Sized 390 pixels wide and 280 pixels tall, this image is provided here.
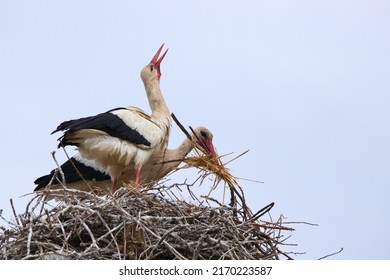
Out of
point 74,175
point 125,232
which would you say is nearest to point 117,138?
point 74,175

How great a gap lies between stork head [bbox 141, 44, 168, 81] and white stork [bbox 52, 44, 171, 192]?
1.96ft

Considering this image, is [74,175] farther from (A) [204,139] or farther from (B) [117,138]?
(A) [204,139]

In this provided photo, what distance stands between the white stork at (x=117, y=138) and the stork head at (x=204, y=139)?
241mm

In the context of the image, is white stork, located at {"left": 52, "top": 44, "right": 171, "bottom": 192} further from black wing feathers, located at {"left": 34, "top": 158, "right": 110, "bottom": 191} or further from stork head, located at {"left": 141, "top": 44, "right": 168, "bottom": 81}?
stork head, located at {"left": 141, "top": 44, "right": 168, "bottom": 81}

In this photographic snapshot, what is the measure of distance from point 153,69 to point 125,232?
2925 millimetres

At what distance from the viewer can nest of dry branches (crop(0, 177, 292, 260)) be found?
5.79 meters

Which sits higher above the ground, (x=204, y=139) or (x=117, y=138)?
(x=204, y=139)

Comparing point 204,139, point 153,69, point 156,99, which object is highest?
point 153,69

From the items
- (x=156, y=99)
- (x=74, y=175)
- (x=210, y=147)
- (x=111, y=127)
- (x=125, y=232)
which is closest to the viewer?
(x=125, y=232)

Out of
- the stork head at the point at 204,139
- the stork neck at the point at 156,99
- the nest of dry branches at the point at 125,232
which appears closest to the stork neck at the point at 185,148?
the stork head at the point at 204,139

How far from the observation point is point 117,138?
25.1 feet
